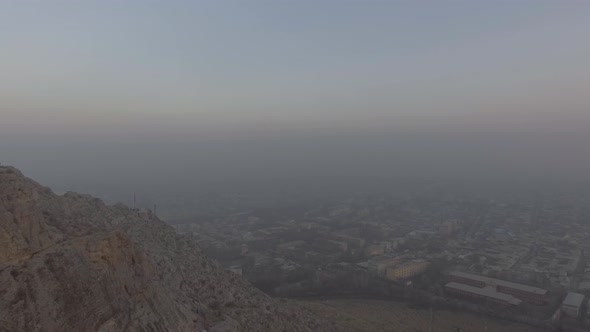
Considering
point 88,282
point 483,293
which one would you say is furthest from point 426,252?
point 88,282

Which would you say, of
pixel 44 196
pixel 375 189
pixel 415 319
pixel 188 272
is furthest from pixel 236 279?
pixel 375 189

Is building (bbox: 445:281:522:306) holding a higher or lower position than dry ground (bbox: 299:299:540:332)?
lower

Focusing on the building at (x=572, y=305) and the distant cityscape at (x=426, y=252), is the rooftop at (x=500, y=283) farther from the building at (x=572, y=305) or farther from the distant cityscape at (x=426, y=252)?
the building at (x=572, y=305)

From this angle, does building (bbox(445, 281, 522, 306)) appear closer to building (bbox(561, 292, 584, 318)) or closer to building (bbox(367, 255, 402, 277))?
building (bbox(561, 292, 584, 318))

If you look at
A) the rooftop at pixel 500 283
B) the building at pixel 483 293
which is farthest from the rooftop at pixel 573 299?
the building at pixel 483 293

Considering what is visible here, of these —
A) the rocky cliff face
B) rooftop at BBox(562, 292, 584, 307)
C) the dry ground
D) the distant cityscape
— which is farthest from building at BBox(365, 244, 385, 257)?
the rocky cliff face

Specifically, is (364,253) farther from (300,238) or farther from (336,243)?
(300,238)
